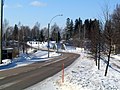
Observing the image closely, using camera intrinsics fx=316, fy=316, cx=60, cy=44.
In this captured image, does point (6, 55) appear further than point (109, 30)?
Yes

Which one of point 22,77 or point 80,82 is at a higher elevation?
point 80,82

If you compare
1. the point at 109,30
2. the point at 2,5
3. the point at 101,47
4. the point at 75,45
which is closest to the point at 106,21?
the point at 109,30

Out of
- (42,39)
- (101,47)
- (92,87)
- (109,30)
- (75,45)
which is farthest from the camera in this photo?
(42,39)

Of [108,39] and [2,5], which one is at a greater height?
[2,5]

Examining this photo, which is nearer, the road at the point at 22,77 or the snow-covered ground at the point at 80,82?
the snow-covered ground at the point at 80,82

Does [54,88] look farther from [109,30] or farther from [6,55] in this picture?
[6,55]

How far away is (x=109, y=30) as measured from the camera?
965 inches

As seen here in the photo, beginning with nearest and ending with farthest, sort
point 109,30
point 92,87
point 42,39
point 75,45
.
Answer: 1. point 92,87
2. point 109,30
3. point 75,45
4. point 42,39

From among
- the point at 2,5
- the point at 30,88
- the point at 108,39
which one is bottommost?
the point at 30,88

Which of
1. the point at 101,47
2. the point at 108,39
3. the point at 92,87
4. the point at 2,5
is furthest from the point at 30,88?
the point at 2,5

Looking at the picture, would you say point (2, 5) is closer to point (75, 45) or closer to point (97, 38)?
point (97, 38)

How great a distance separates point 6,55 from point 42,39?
132004 mm

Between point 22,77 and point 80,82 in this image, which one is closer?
point 80,82

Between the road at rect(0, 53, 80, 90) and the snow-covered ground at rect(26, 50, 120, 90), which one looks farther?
the road at rect(0, 53, 80, 90)
